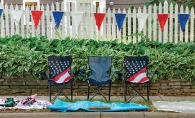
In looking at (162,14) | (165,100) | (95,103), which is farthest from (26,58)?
(162,14)

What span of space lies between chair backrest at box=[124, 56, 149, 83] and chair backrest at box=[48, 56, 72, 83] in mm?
1303

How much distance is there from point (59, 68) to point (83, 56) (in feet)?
3.72

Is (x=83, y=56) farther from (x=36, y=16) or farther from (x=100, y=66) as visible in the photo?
(x=36, y=16)

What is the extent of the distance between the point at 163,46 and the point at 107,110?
3581 mm

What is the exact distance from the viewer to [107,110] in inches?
240

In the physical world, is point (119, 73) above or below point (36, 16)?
below

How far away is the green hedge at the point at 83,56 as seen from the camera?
25.4 feet

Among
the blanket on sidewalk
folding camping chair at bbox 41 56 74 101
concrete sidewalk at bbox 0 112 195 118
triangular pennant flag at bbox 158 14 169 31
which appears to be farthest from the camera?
triangular pennant flag at bbox 158 14 169 31

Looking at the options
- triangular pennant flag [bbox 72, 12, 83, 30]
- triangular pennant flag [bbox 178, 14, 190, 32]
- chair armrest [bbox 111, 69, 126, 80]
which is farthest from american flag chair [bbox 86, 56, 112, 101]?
triangular pennant flag [bbox 178, 14, 190, 32]

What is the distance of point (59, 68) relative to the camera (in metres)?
6.89

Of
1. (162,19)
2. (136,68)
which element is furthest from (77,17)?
(136,68)

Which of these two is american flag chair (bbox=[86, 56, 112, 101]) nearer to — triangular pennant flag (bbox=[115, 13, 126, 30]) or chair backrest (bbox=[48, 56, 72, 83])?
chair backrest (bbox=[48, 56, 72, 83])

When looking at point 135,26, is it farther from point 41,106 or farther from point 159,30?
point 41,106

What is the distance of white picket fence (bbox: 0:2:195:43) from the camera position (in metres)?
9.69
